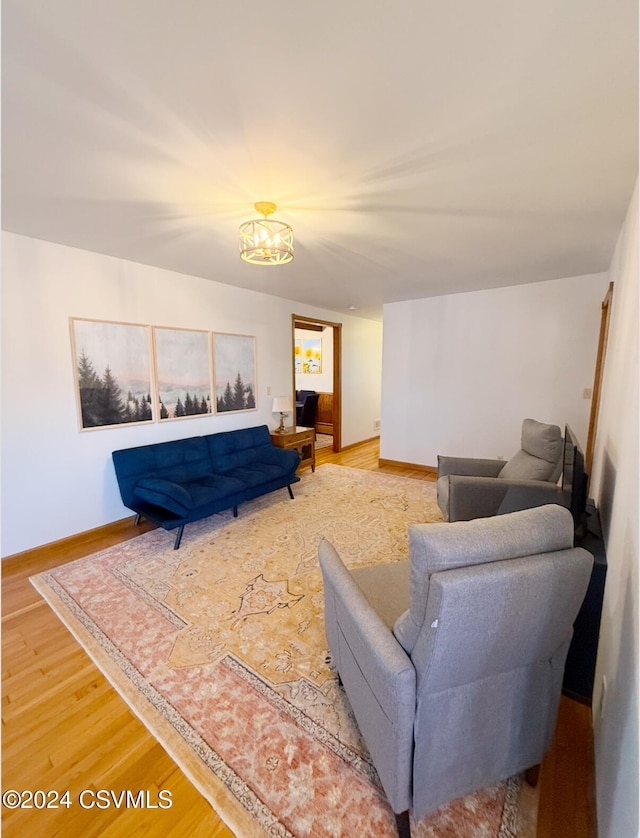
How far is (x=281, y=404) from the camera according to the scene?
4469 millimetres

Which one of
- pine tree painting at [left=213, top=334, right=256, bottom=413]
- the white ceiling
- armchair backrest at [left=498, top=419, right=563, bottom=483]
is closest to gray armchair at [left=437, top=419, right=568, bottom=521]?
armchair backrest at [left=498, top=419, right=563, bottom=483]

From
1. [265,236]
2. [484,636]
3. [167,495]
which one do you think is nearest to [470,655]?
[484,636]

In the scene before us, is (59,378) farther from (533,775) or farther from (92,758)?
(533,775)

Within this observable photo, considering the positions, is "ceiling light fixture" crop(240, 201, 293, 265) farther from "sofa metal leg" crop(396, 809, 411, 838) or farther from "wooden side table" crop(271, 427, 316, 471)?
"wooden side table" crop(271, 427, 316, 471)

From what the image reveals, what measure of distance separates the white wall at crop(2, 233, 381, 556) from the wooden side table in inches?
41.3

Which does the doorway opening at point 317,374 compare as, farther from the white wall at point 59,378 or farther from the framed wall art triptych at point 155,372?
the white wall at point 59,378

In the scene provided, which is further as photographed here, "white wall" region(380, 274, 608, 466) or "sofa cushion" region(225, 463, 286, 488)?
"white wall" region(380, 274, 608, 466)

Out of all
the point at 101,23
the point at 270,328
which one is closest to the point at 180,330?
the point at 270,328

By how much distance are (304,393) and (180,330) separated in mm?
4016

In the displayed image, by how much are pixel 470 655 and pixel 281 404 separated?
12.3ft

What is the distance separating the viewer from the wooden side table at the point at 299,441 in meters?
4.35

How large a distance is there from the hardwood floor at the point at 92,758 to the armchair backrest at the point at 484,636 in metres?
0.34

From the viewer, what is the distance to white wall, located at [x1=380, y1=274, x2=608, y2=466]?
377 centimetres

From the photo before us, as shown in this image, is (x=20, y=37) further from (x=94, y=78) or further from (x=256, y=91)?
(x=256, y=91)
